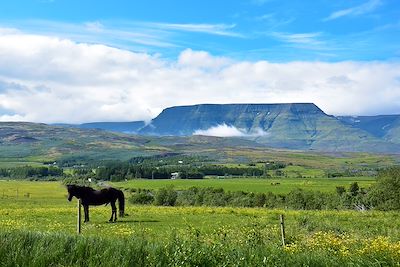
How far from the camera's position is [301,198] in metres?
73.8

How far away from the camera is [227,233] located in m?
19.0

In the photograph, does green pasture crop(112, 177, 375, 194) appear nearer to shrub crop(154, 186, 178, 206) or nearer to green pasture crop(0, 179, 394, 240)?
shrub crop(154, 186, 178, 206)

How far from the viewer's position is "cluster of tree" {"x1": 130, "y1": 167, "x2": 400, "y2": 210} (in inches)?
2354

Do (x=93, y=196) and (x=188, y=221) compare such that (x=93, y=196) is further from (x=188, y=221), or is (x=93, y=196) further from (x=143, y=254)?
(x=143, y=254)

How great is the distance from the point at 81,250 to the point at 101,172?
149 meters

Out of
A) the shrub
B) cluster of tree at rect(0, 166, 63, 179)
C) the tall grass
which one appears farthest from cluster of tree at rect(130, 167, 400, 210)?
cluster of tree at rect(0, 166, 63, 179)

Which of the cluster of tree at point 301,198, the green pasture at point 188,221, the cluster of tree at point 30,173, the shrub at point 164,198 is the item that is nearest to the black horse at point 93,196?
the green pasture at point 188,221

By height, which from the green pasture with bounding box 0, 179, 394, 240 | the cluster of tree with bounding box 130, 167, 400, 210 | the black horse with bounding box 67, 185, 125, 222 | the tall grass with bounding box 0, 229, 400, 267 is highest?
the tall grass with bounding box 0, 229, 400, 267

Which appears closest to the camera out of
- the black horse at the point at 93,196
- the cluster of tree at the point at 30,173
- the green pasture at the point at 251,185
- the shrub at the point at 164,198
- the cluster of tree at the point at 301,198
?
the black horse at the point at 93,196

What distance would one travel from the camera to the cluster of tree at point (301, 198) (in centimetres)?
5978

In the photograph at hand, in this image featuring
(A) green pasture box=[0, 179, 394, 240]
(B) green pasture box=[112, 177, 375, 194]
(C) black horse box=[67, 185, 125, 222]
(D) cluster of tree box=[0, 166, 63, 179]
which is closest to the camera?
(A) green pasture box=[0, 179, 394, 240]

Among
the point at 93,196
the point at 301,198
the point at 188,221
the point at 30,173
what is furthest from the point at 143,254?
the point at 30,173

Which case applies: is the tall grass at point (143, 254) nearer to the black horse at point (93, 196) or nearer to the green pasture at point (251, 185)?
the black horse at point (93, 196)

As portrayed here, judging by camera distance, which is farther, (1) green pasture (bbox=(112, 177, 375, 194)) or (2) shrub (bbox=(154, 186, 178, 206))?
(1) green pasture (bbox=(112, 177, 375, 194))
